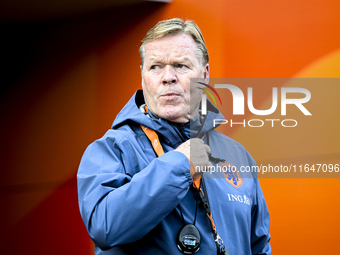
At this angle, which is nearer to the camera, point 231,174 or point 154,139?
point 154,139

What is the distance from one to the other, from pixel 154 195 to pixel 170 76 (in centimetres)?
47

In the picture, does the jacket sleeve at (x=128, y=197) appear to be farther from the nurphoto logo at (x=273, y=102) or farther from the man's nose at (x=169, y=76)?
the nurphoto logo at (x=273, y=102)

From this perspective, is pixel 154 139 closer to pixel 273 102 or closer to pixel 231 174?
pixel 231 174

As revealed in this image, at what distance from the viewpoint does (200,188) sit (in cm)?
116

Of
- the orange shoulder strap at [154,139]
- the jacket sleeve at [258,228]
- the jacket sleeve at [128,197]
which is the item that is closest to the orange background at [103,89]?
the jacket sleeve at [258,228]

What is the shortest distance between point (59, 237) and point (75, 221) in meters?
0.16

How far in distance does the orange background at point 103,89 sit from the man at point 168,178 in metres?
0.90

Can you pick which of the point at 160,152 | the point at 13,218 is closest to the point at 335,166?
the point at 160,152

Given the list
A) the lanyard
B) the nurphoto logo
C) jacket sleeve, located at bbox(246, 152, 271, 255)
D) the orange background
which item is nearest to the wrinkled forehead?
the lanyard

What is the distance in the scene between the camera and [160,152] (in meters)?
1.15

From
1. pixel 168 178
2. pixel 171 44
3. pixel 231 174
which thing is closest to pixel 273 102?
pixel 231 174

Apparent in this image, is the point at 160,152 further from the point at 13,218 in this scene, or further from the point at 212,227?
the point at 13,218

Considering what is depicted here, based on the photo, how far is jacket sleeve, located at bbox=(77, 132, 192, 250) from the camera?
0.93 meters

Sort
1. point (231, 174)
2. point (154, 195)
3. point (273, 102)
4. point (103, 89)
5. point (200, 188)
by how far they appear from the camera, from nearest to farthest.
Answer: point (154, 195) → point (200, 188) → point (231, 174) → point (273, 102) → point (103, 89)
